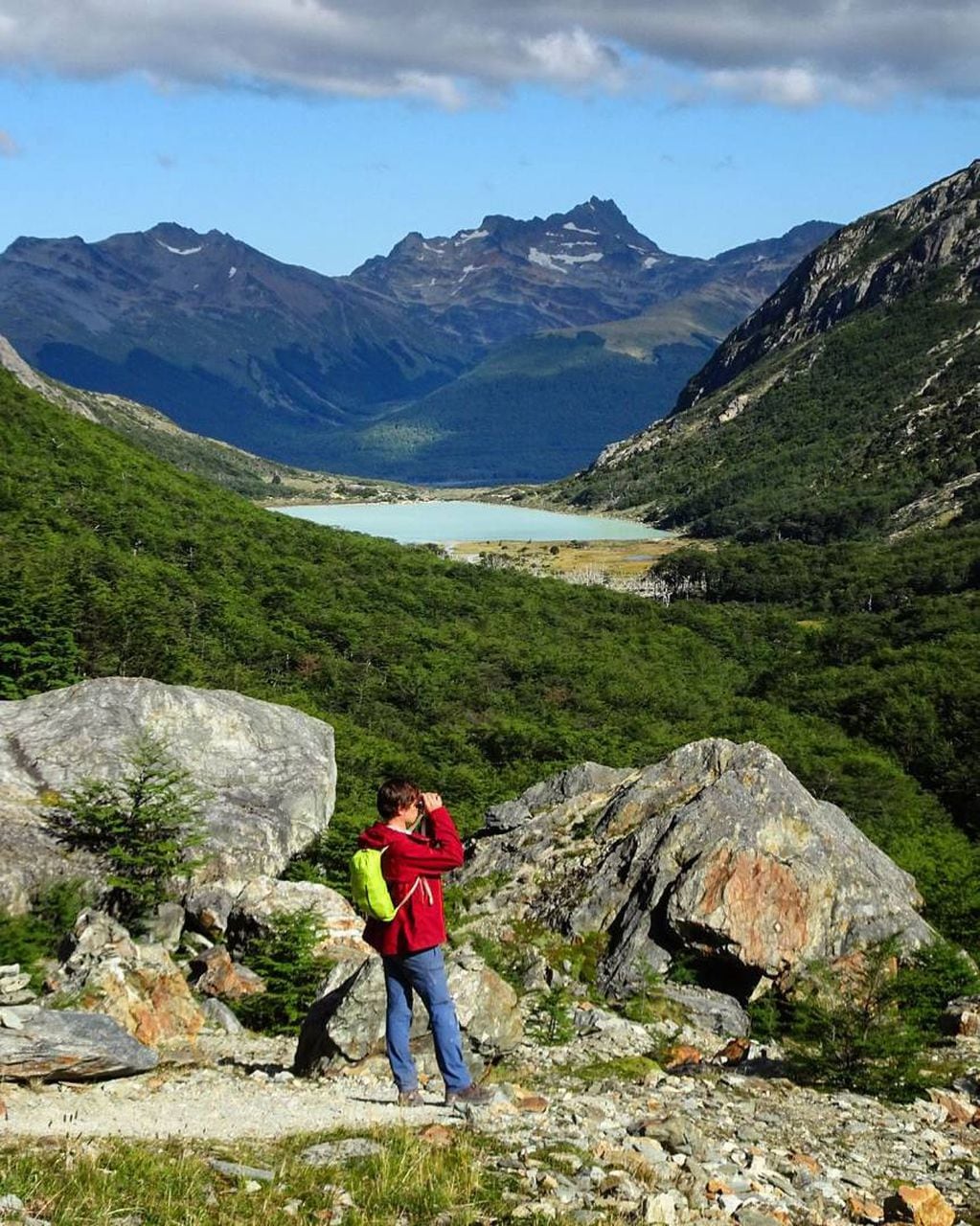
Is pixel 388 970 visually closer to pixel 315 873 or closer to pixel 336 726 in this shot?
pixel 315 873

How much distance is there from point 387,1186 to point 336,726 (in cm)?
5605

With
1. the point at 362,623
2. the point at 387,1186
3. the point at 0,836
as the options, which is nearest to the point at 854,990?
the point at 387,1186

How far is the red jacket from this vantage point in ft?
42.4

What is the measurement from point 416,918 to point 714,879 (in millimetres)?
17236

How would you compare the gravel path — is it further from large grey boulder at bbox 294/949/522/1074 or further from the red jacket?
the red jacket

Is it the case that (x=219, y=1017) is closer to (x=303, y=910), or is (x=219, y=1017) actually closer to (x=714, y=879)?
(x=303, y=910)

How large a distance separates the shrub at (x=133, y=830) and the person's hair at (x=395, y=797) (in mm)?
12729

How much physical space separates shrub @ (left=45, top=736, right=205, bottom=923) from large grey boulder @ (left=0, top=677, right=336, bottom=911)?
1.88 feet

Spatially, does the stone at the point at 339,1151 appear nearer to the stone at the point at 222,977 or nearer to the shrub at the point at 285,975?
the shrub at the point at 285,975

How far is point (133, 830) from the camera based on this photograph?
84.6 ft

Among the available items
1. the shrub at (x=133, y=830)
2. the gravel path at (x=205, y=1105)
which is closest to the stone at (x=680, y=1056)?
the gravel path at (x=205, y=1105)

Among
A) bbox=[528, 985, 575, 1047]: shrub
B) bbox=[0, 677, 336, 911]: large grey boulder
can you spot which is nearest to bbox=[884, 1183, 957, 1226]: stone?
bbox=[528, 985, 575, 1047]: shrub

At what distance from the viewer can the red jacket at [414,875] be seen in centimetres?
1292

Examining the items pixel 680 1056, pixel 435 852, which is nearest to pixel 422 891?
pixel 435 852
